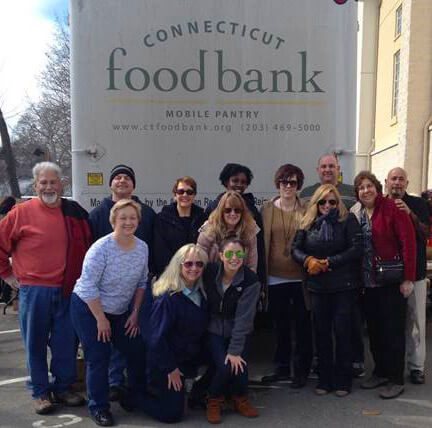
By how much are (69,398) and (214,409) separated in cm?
107

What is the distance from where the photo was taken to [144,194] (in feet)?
14.8

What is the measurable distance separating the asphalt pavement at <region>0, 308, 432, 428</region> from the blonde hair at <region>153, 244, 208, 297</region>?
0.91m

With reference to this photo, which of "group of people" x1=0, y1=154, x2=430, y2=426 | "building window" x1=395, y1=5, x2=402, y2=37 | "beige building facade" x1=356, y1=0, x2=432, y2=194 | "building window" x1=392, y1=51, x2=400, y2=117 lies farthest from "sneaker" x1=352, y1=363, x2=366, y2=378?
"building window" x1=395, y1=5, x2=402, y2=37

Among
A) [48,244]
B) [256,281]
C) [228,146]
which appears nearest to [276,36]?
[228,146]

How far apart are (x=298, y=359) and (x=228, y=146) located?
1879 millimetres

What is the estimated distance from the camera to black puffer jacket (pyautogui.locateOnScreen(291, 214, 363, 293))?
3.77 meters

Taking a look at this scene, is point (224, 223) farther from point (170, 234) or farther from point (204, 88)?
point (204, 88)

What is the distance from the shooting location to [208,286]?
11.9 ft

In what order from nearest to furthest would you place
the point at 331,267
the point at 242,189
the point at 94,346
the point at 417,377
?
the point at 94,346 → the point at 331,267 → the point at 242,189 → the point at 417,377

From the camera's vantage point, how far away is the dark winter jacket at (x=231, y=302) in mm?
3564

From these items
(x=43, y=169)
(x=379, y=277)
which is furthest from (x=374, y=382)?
(x=43, y=169)

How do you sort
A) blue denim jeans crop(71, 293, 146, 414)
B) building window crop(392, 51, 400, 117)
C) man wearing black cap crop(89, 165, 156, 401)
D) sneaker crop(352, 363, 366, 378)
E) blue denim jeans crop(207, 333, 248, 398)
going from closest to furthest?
1. blue denim jeans crop(71, 293, 146, 414)
2. blue denim jeans crop(207, 333, 248, 398)
3. man wearing black cap crop(89, 165, 156, 401)
4. sneaker crop(352, 363, 366, 378)
5. building window crop(392, 51, 400, 117)

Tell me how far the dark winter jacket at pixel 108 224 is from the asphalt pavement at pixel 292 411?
1.17 metres

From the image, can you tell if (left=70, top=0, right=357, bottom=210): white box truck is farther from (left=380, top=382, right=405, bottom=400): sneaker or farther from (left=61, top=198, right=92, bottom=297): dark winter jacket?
(left=380, top=382, right=405, bottom=400): sneaker
